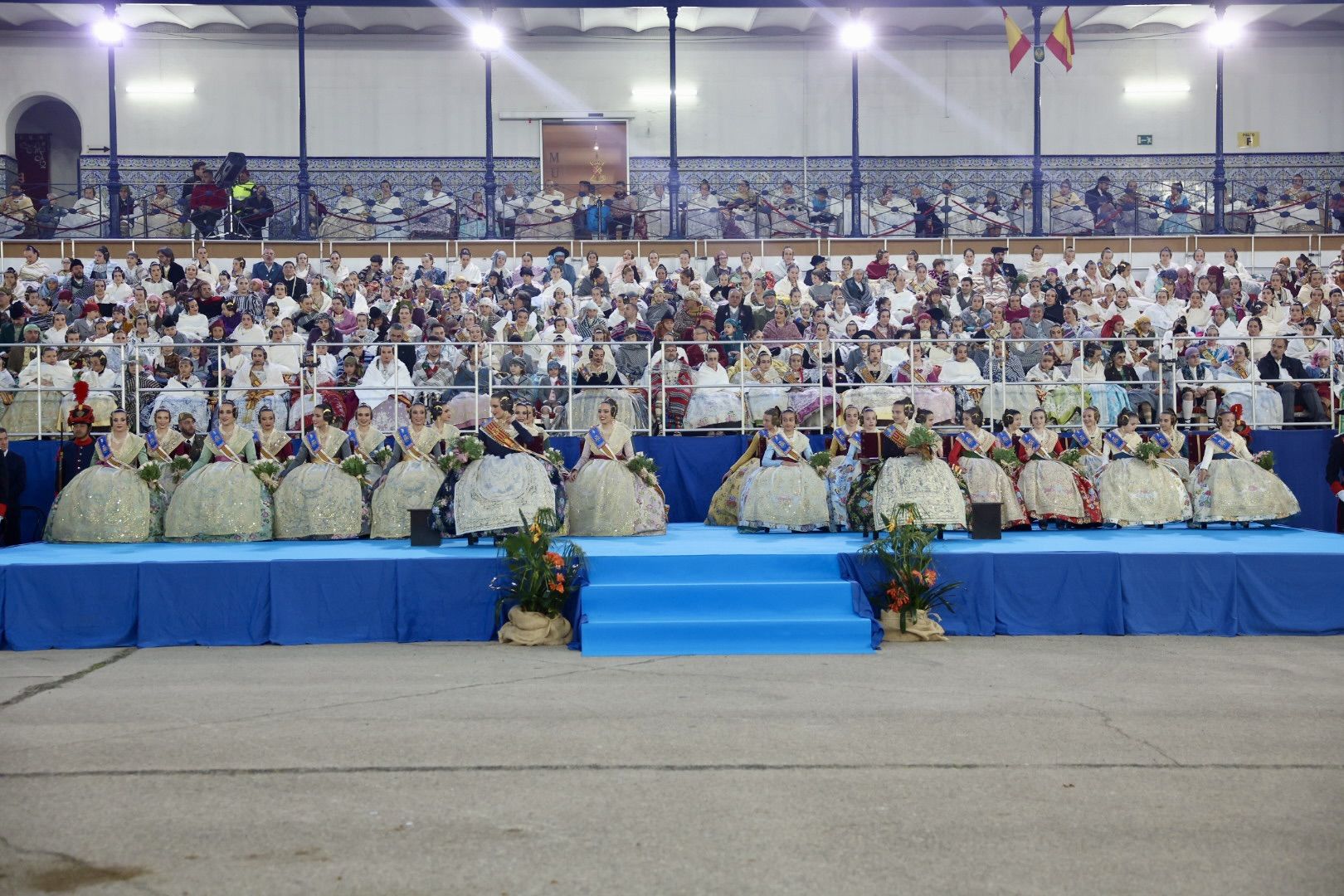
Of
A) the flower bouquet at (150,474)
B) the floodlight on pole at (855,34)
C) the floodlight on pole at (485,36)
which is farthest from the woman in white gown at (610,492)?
the floodlight on pole at (855,34)

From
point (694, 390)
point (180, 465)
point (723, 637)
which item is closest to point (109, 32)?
point (180, 465)

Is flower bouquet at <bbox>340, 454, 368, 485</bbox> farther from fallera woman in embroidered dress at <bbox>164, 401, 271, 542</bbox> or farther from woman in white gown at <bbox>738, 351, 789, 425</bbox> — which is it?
woman in white gown at <bbox>738, 351, 789, 425</bbox>

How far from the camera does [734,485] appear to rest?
1482 centimetres

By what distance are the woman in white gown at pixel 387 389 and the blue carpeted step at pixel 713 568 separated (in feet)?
16.7

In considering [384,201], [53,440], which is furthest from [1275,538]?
[384,201]

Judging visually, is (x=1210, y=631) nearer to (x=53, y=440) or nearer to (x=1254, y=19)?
(x=53, y=440)

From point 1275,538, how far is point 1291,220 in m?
14.5

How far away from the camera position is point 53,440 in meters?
15.9

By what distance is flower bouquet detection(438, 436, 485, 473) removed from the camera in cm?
1277

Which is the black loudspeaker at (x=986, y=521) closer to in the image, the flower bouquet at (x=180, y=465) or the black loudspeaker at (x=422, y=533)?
the black loudspeaker at (x=422, y=533)

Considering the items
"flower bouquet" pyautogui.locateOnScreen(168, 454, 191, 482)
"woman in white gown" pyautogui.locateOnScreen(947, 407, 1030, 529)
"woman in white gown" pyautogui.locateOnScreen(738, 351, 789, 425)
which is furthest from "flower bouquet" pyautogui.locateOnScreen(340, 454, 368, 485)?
"woman in white gown" pyautogui.locateOnScreen(947, 407, 1030, 529)

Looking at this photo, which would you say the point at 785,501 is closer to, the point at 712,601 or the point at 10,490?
the point at 712,601

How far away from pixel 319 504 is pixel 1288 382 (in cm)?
1148

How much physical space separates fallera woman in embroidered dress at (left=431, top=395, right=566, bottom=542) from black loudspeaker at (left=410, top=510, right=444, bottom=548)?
11 centimetres
